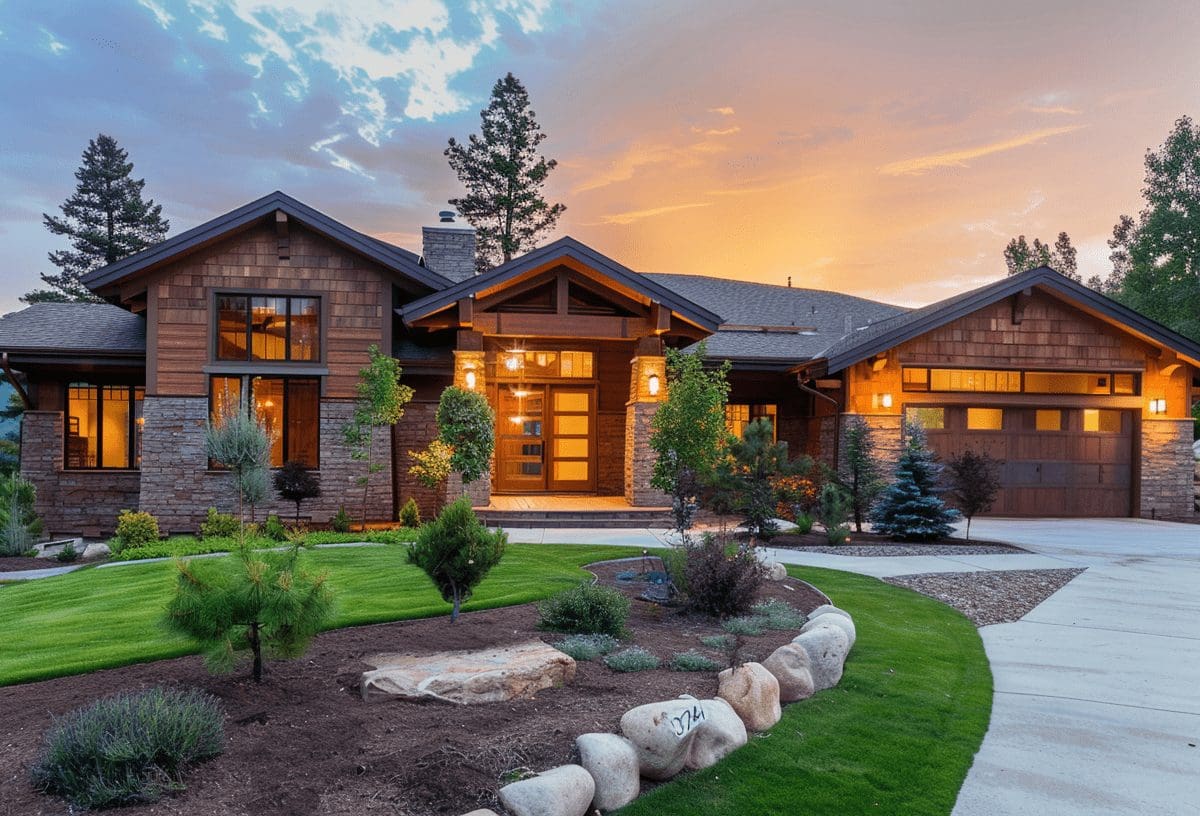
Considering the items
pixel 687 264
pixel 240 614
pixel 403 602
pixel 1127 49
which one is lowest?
pixel 403 602

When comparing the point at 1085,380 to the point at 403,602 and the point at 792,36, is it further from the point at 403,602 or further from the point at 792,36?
the point at 403,602

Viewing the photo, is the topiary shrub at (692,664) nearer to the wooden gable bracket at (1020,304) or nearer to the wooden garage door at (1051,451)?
the wooden garage door at (1051,451)

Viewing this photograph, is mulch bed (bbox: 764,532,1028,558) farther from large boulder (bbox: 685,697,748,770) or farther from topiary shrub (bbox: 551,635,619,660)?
large boulder (bbox: 685,697,748,770)

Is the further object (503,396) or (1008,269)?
(1008,269)

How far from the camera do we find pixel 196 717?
3.23m

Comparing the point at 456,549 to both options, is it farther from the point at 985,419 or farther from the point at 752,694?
the point at 985,419

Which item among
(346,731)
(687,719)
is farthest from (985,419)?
(346,731)

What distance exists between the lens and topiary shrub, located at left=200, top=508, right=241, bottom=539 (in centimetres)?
1242

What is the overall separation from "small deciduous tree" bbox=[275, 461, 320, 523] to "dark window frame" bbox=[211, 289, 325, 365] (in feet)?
7.06

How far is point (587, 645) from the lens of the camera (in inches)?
201

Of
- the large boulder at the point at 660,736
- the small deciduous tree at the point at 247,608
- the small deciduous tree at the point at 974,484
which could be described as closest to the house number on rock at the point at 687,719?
the large boulder at the point at 660,736

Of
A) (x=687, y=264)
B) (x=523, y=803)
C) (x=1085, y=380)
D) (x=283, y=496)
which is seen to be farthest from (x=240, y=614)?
(x=687, y=264)

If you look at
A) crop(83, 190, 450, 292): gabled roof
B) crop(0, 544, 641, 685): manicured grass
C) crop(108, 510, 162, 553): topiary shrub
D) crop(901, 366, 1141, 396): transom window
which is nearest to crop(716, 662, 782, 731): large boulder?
crop(0, 544, 641, 685): manicured grass

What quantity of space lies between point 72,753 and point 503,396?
1297cm
